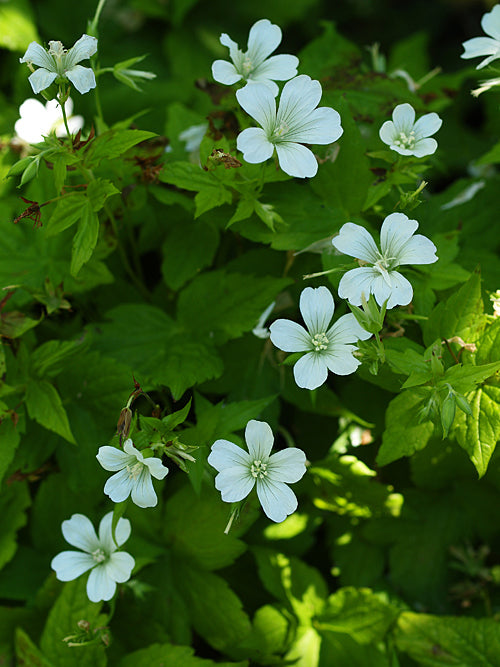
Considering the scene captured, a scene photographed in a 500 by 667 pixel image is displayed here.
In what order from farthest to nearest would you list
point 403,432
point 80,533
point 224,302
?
point 224,302 → point 80,533 → point 403,432

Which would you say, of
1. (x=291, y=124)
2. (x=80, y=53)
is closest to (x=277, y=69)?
(x=291, y=124)

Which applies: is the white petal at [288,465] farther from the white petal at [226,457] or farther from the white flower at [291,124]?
the white flower at [291,124]

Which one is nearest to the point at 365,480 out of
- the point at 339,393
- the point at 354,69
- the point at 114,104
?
the point at 339,393

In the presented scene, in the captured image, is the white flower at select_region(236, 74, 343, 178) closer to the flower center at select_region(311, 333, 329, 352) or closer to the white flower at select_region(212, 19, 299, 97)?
the white flower at select_region(212, 19, 299, 97)

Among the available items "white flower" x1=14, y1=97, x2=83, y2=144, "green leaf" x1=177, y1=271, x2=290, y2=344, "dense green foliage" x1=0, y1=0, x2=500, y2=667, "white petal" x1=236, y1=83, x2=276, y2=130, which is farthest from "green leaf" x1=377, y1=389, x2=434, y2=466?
"white flower" x1=14, y1=97, x2=83, y2=144

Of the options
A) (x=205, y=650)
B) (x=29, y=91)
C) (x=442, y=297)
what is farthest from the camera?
(x=29, y=91)

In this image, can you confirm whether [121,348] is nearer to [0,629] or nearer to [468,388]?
[0,629]

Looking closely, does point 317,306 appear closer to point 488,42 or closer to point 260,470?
point 260,470

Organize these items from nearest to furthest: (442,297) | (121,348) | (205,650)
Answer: (442,297), (121,348), (205,650)
